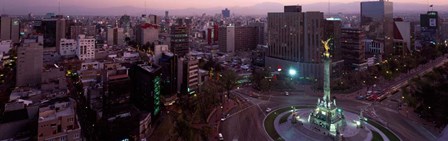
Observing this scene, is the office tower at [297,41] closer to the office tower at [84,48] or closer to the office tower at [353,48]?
the office tower at [353,48]

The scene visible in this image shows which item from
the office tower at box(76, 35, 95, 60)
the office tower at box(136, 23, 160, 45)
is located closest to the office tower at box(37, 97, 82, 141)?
the office tower at box(76, 35, 95, 60)

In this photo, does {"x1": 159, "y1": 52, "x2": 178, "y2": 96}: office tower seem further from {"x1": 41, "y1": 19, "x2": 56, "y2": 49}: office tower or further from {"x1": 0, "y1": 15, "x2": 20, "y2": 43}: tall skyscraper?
{"x1": 0, "y1": 15, "x2": 20, "y2": 43}: tall skyscraper

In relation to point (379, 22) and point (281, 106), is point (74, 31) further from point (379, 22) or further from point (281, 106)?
point (379, 22)

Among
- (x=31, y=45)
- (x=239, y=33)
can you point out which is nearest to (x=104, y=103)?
(x=31, y=45)

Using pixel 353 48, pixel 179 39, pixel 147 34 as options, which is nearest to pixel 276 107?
pixel 353 48

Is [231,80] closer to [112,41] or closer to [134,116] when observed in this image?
[134,116]

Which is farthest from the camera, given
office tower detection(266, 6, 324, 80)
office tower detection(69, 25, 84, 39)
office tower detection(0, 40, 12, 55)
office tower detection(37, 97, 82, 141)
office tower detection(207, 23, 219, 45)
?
office tower detection(207, 23, 219, 45)

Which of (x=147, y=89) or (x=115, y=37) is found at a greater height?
(x=115, y=37)
